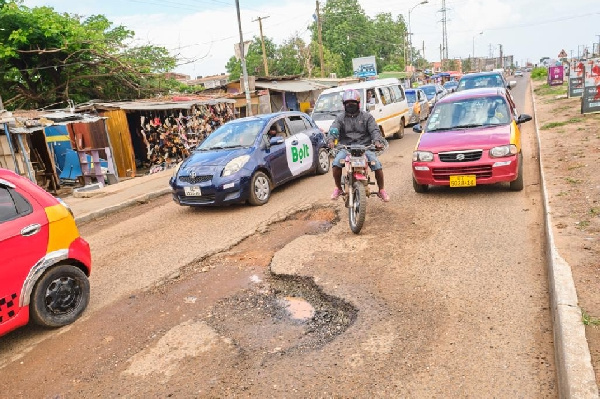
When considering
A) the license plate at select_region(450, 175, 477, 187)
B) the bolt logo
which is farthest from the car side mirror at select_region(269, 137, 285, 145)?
the license plate at select_region(450, 175, 477, 187)

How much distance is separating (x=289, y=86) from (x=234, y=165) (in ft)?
72.1

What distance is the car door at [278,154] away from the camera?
28.4 feet

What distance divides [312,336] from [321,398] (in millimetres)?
817

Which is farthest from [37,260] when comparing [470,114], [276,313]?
[470,114]

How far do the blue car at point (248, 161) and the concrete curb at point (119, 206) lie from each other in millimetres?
2201

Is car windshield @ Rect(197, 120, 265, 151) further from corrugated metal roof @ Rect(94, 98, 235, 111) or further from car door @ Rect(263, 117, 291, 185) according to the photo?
corrugated metal roof @ Rect(94, 98, 235, 111)

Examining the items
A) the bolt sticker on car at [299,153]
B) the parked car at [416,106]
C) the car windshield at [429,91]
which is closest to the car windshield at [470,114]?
the bolt sticker on car at [299,153]

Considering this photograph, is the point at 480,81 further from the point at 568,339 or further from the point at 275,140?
the point at 568,339

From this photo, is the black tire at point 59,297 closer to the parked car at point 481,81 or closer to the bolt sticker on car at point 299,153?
the bolt sticker on car at point 299,153

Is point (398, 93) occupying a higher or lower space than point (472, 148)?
higher

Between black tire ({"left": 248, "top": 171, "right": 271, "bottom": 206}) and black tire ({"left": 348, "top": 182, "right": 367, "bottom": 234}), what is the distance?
95.1 inches

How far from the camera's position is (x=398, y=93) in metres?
16.2

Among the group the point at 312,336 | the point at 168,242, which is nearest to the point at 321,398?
the point at 312,336

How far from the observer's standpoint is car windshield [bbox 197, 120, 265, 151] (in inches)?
344
